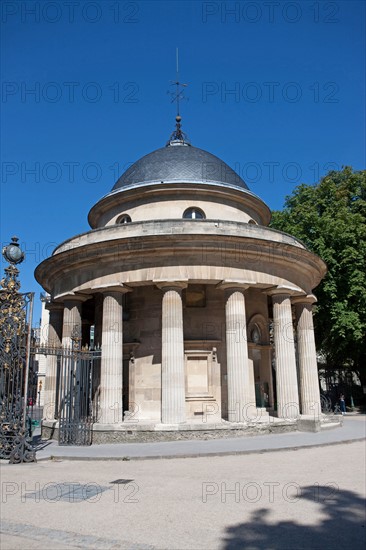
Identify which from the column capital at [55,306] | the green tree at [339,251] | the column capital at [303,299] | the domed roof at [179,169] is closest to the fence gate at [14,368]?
the column capital at [55,306]

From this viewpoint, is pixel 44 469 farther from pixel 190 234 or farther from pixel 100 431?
pixel 190 234

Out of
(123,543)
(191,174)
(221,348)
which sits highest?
(191,174)

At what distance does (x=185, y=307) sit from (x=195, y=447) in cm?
705

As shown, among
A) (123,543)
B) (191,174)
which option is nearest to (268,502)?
(123,543)

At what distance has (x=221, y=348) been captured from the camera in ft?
66.9

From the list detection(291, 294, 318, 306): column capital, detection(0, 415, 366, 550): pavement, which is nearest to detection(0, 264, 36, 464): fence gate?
detection(0, 415, 366, 550): pavement

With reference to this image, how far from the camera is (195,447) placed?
1494cm

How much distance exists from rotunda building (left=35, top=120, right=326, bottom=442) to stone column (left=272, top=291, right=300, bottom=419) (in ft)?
0.14

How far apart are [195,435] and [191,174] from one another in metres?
12.9

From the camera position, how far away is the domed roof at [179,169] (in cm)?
2409

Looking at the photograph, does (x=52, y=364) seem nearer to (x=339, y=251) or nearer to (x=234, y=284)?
(x=234, y=284)

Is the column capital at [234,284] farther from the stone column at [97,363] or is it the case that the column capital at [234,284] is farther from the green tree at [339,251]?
the green tree at [339,251]

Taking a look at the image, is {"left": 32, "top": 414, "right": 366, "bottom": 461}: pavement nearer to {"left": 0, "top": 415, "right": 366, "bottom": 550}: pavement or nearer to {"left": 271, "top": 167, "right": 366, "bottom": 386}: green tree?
{"left": 0, "top": 415, "right": 366, "bottom": 550}: pavement

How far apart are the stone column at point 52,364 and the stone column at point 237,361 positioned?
792 centimetres
